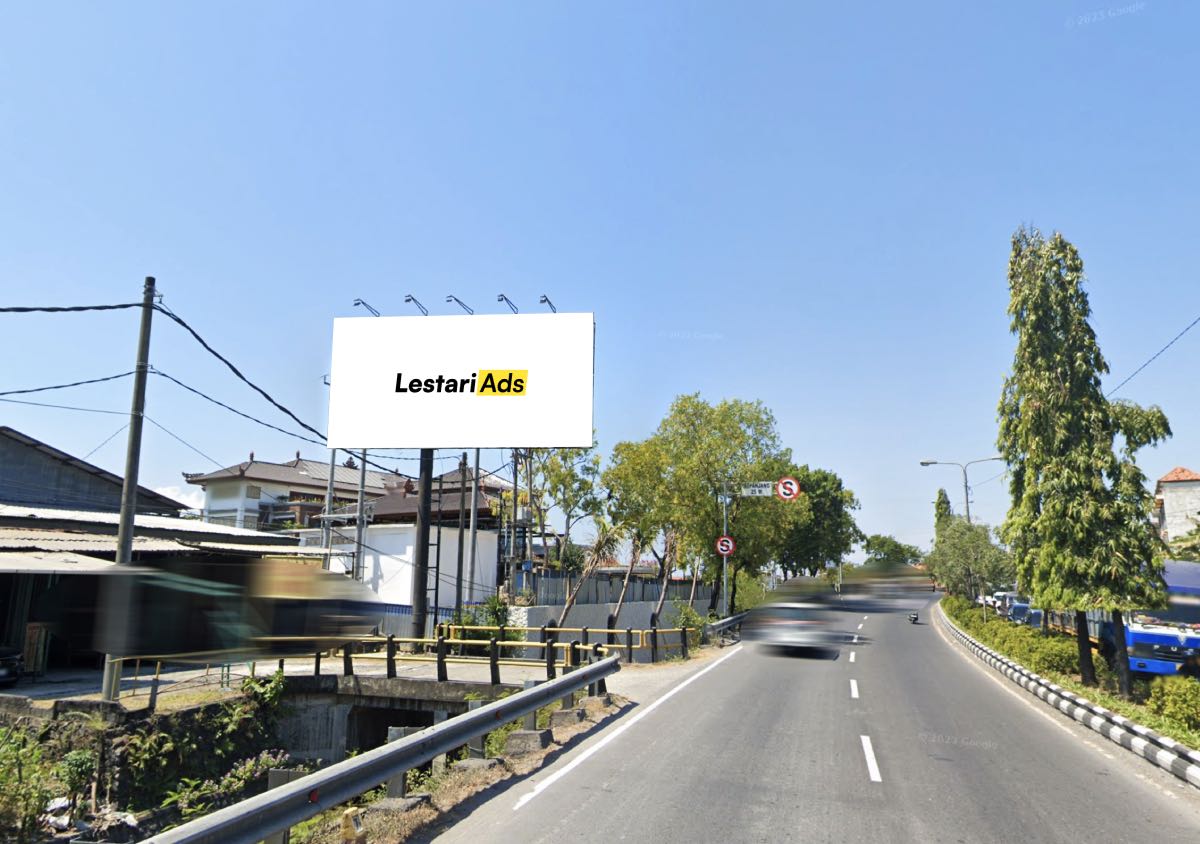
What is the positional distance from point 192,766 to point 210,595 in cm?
534

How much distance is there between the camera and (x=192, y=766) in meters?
15.2

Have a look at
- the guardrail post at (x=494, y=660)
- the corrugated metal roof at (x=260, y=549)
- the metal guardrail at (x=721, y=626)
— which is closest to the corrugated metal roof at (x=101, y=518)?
the corrugated metal roof at (x=260, y=549)

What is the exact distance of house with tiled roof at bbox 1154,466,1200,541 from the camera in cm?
5412

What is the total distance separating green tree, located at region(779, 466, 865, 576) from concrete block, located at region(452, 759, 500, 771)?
228 feet

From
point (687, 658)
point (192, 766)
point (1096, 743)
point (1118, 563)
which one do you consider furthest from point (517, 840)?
point (687, 658)

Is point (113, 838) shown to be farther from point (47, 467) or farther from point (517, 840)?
point (47, 467)

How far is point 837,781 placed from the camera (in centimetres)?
907

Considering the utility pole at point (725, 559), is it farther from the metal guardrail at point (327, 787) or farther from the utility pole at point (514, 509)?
the metal guardrail at point (327, 787)

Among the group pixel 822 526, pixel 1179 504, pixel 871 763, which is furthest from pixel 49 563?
pixel 822 526

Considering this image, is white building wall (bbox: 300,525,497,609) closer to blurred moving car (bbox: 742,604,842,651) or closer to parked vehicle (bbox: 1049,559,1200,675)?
blurred moving car (bbox: 742,604,842,651)

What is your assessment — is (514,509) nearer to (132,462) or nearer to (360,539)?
(360,539)

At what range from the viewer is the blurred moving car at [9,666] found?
17.8m

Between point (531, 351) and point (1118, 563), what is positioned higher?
point (531, 351)

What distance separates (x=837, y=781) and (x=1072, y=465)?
14609 mm
